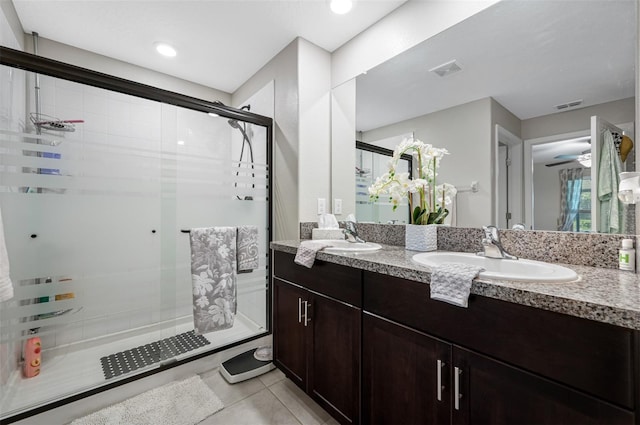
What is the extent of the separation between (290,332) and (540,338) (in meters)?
1.23

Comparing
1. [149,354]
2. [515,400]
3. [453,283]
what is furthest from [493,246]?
[149,354]

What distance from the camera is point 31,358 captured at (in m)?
1.55

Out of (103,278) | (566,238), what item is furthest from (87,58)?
(566,238)

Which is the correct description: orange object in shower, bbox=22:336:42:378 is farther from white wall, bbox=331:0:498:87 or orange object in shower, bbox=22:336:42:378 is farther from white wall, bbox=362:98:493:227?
white wall, bbox=331:0:498:87

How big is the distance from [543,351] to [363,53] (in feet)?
6.46

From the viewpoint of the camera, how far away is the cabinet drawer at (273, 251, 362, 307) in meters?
1.20

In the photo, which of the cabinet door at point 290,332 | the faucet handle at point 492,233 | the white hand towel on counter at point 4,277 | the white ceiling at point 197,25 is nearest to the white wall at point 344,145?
the white ceiling at point 197,25

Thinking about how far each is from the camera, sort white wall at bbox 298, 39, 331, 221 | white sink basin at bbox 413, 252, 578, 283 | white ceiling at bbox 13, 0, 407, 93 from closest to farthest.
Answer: white sink basin at bbox 413, 252, 578, 283 < white ceiling at bbox 13, 0, 407, 93 < white wall at bbox 298, 39, 331, 221

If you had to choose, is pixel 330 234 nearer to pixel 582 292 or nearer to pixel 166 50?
pixel 582 292

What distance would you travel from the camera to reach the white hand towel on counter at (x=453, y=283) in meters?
0.79

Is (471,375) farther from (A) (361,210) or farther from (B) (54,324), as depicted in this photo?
(B) (54,324)

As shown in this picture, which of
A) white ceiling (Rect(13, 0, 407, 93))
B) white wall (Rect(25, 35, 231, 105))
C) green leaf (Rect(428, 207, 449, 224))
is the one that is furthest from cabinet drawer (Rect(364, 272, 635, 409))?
white wall (Rect(25, 35, 231, 105))

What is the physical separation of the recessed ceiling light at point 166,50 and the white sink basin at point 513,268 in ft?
7.99

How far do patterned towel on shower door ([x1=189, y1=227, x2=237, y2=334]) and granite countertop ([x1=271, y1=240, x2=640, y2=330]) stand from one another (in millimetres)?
1230
